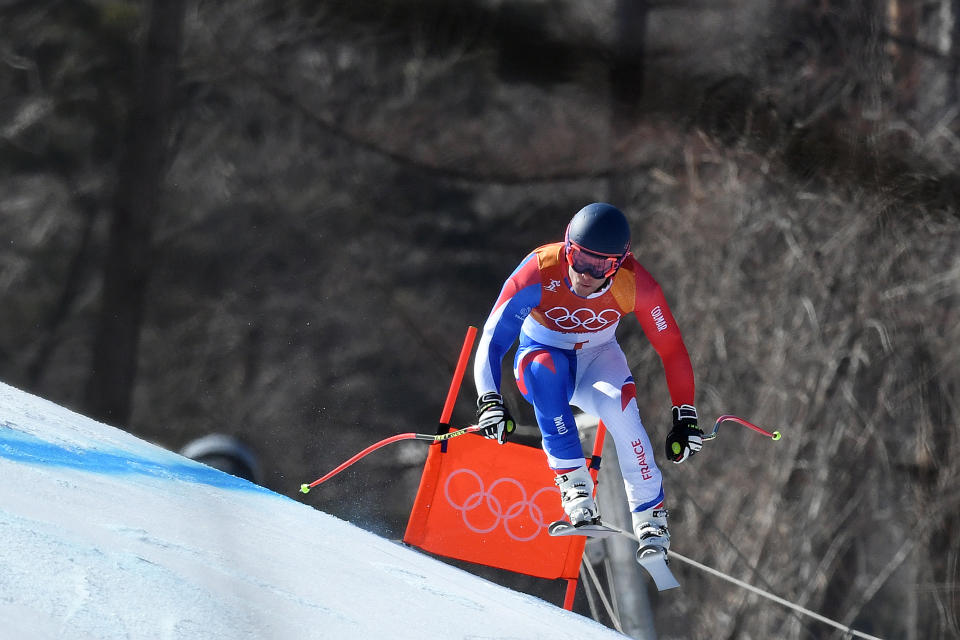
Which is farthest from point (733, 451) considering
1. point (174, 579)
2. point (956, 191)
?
point (174, 579)

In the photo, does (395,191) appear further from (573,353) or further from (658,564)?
(658,564)

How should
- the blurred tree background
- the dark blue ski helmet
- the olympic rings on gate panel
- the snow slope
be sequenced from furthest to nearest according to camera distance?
1. the blurred tree background
2. the olympic rings on gate panel
3. the dark blue ski helmet
4. the snow slope

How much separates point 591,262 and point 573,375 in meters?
0.46

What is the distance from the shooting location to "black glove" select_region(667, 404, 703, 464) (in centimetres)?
344

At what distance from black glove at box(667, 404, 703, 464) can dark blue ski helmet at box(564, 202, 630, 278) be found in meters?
0.56

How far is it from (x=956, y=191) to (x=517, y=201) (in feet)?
16.1

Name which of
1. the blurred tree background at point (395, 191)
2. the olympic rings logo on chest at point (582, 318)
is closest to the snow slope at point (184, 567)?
the olympic rings logo on chest at point (582, 318)

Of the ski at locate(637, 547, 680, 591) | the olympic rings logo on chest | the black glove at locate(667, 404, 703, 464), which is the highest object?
the olympic rings logo on chest

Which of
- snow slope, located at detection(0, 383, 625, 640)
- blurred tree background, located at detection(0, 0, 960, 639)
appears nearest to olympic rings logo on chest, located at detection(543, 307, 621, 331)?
snow slope, located at detection(0, 383, 625, 640)

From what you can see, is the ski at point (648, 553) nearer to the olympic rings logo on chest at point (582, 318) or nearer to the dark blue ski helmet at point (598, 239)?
the olympic rings logo on chest at point (582, 318)

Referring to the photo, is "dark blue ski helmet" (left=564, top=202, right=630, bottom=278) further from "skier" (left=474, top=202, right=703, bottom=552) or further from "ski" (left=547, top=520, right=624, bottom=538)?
"ski" (left=547, top=520, right=624, bottom=538)

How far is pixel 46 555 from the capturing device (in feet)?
4.54

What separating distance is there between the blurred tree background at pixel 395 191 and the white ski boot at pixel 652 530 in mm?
7153

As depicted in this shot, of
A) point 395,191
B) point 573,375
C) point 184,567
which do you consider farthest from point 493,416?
Answer: point 395,191
